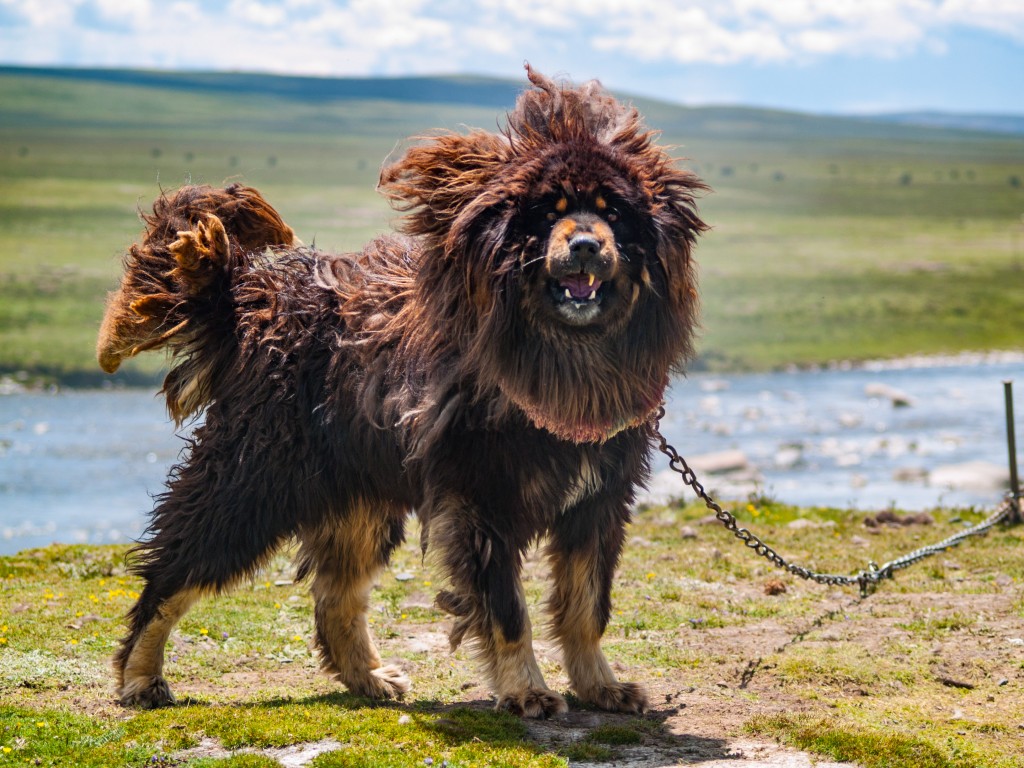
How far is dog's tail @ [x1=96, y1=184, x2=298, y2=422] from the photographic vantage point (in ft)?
24.3

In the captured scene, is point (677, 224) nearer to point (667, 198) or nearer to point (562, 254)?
point (667, 198)

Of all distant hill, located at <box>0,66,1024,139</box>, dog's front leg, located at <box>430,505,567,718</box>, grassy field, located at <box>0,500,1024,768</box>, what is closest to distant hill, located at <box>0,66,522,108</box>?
distant hill, located at <box>0,66,1024,139</box>

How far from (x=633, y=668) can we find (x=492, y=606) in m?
1.73

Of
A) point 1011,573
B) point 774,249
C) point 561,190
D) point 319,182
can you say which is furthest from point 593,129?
point 319,182

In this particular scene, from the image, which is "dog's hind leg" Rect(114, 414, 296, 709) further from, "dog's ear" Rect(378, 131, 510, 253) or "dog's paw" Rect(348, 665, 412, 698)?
"dog's ear" Rect(378, 131, 510, 253)

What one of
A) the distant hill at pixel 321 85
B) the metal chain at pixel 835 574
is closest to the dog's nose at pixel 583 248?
the metal chain at pixel 835 574

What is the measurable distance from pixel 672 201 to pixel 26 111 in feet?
461

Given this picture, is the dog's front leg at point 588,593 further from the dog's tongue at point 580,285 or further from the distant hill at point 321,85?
the distant hill at point 321,85

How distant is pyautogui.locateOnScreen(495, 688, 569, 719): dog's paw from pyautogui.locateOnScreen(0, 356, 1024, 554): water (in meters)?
7.98

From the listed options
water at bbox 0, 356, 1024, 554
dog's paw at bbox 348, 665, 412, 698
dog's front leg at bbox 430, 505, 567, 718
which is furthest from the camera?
water at bbox 0, 356, 1024, 554

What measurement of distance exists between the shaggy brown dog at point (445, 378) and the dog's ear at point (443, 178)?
0.7 inches

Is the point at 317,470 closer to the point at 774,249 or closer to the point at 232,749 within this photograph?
the point at 232,749

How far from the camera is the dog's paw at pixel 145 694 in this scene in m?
7.00

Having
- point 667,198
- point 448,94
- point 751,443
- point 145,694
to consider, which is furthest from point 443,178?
point 448,94
